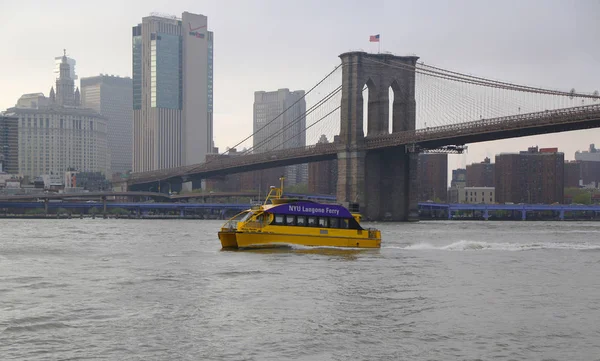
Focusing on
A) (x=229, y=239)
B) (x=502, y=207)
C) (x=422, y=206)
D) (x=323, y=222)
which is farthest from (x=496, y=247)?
(x=422, y=206)

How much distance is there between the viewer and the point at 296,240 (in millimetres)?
43906

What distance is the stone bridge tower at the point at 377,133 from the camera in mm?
109375

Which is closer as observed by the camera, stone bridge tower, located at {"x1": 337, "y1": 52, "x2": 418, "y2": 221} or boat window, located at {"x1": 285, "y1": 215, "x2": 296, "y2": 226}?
boat window, located at {"x1": 285, "y1": 215, "x2": 296, "y2": 226}

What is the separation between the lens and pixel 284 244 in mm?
43719

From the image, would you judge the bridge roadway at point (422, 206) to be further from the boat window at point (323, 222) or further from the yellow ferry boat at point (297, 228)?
the boat window at point (323, 222)

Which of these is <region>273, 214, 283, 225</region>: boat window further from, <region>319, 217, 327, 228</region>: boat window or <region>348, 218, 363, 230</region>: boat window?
<region>348, 218, 363, 230</region>: boat window

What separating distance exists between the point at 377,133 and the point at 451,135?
58.8 ft

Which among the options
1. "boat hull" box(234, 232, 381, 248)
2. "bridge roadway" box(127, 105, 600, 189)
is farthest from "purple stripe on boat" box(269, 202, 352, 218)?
"bridge roadway" box(127, 105, 600, 189)

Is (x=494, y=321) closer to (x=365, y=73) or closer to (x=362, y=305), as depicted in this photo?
(x=362, y=305)

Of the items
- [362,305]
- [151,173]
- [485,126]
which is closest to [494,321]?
[362,305]

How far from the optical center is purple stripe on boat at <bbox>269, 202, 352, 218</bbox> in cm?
4369

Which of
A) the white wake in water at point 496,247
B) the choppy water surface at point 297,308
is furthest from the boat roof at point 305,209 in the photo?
the white wake in water at point 496,247

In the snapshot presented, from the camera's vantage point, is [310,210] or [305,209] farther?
[310,210]

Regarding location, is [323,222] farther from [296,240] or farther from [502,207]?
[502,207]
